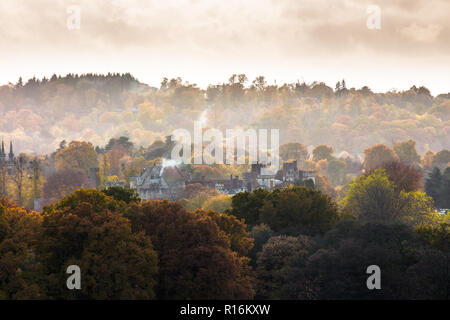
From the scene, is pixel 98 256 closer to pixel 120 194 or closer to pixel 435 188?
pixel 120 194

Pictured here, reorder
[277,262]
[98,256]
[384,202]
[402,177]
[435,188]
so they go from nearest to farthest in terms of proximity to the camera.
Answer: [98,256]
[277,262]
[384,202]
[402,177]
[435,188]

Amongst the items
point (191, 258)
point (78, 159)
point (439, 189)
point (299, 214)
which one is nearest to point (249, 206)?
point (299, 214)

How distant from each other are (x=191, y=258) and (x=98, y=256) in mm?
6517

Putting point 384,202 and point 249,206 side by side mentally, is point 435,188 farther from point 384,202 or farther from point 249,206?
point 249,206

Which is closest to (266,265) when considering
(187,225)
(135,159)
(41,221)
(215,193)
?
(187,225)

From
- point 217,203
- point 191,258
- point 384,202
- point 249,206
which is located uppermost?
point 249,206

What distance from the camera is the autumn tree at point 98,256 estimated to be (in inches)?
1876

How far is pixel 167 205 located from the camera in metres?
56.6

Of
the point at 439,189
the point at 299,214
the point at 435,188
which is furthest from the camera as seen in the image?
the point at 435,188

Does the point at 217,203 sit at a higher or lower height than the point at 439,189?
lower

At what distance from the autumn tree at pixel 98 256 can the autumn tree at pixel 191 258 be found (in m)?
1.71

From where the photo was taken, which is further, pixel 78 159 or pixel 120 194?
pixel 78 159

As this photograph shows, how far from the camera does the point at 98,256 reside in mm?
48219
